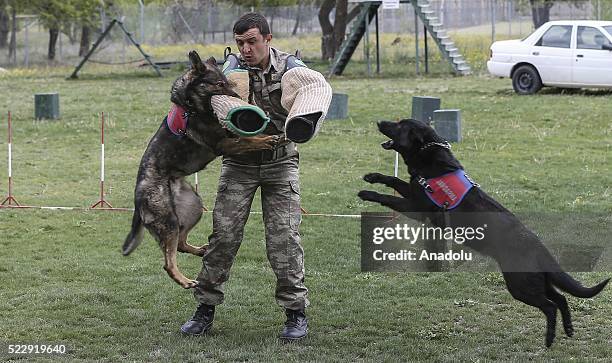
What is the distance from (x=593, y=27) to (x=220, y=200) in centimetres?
1519

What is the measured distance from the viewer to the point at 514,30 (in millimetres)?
45188

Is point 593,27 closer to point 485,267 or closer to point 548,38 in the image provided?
point 548,38

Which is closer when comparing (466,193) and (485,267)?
(466,193)

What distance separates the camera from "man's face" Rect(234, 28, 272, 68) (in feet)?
17.1

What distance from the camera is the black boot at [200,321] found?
5695mm

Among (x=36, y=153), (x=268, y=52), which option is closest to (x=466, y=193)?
(x=268, y=52)

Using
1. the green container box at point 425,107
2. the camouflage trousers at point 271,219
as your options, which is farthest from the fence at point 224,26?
the camouflage trousers at point 271,219

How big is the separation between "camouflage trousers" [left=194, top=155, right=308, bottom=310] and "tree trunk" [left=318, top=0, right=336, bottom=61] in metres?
25.9

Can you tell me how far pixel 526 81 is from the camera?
19328mm

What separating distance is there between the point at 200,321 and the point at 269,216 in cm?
81

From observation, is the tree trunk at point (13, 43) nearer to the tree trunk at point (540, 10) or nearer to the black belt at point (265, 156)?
the tree trunk at point (540, 10)

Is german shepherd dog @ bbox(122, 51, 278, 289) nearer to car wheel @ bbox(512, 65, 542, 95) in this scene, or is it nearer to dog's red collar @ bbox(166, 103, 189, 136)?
dog's red collar @ bbox(166, 103, 189, 136)

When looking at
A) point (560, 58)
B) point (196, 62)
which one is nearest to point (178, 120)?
point (196, 62)

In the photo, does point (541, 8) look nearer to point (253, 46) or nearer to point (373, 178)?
point (373, 178)
